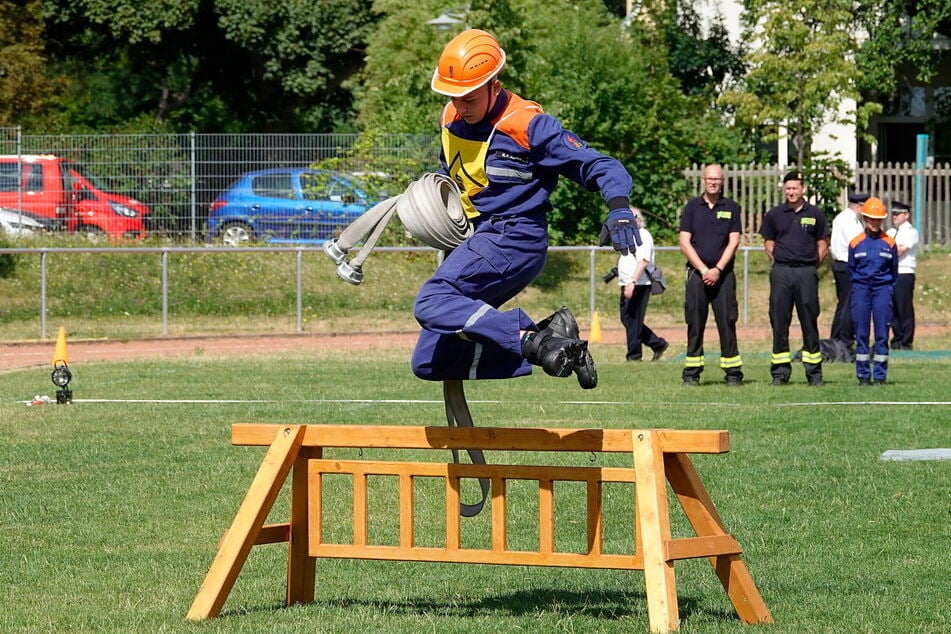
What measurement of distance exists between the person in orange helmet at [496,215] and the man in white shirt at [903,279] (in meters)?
15.5

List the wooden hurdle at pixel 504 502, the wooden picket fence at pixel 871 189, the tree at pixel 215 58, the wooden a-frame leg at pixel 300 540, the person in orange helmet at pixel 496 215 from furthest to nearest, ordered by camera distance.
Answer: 1. the tree at pixel 215 58
2. the wooden picket fence at pixel 871 189
3. the wooden a-frame leg at pixel 300 540
4. the person in orange helmet at pixel 496 215
5. the wooden hurdle at pixel 504 502

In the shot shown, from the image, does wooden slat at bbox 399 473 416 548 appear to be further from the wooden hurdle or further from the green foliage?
the green foliage

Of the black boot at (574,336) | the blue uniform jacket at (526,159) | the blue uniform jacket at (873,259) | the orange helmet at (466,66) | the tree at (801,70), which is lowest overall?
the black boot at (574,336)

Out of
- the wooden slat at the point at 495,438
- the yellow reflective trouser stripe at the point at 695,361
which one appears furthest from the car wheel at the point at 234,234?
the wooden slat at the point at 495,438

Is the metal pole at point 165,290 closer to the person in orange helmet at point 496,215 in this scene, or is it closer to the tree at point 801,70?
the tree at point 801,70

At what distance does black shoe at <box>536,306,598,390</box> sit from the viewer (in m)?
6.63

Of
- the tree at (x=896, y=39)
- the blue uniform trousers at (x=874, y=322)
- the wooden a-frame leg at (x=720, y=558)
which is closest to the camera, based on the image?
the wooden a-frame leg at (x=720, y=558)

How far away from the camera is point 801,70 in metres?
33.9

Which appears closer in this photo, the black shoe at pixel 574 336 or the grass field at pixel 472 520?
the black shoe at pixel 574 336

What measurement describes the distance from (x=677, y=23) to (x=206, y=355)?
27.2 meters

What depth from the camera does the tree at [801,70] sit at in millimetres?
33594

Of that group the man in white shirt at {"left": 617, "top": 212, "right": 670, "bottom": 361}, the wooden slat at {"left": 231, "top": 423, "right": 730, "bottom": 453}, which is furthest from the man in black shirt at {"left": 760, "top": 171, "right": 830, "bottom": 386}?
the wooden slat at {"left": 231, "top": 423, "right": 730, "bottom": 453}

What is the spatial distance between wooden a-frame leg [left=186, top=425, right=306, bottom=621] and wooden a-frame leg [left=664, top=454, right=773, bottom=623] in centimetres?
163

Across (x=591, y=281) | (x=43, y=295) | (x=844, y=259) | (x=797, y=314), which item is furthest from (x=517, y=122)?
(x=591, y=281)
